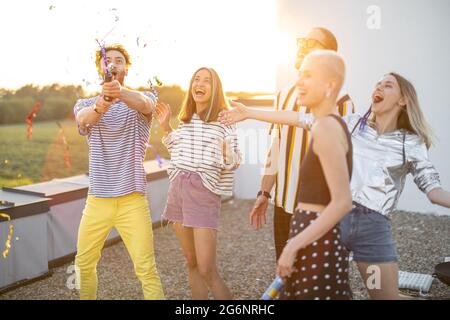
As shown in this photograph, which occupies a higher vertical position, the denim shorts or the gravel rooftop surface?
the denim shorts

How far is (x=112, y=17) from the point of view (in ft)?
11.0

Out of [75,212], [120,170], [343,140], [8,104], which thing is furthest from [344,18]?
[8,104]

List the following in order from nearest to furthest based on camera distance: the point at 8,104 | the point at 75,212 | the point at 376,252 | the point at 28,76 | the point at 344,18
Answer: the point at 376,252 < the point at 75,212 < the point at 344,18 < the point at 28,76 < the point at 8,104

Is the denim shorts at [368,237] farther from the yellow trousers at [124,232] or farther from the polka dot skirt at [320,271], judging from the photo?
the yellow trousers at [124,232]

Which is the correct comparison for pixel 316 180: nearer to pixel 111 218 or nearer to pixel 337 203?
pixel 337 203

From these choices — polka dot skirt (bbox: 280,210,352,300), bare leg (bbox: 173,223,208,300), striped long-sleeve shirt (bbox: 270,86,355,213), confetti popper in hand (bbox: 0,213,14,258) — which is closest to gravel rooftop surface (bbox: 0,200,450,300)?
confetti popper in hand (bbox: 0,213,14,258)

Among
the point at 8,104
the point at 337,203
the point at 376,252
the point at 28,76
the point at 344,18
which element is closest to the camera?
the point at 337,203

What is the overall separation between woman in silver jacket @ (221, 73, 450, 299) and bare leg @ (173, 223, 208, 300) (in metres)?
0.83

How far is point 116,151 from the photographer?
338 cm

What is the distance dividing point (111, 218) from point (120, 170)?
33cm

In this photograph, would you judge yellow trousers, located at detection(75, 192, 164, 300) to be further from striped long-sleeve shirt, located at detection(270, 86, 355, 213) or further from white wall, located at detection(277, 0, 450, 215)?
white wall, located at detection(277, 0, 450, 215)

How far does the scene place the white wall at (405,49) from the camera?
25.4 feet

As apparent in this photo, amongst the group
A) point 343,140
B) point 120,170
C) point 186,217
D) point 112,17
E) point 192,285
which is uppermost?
point 112,17

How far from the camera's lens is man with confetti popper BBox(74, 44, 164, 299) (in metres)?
3.30
